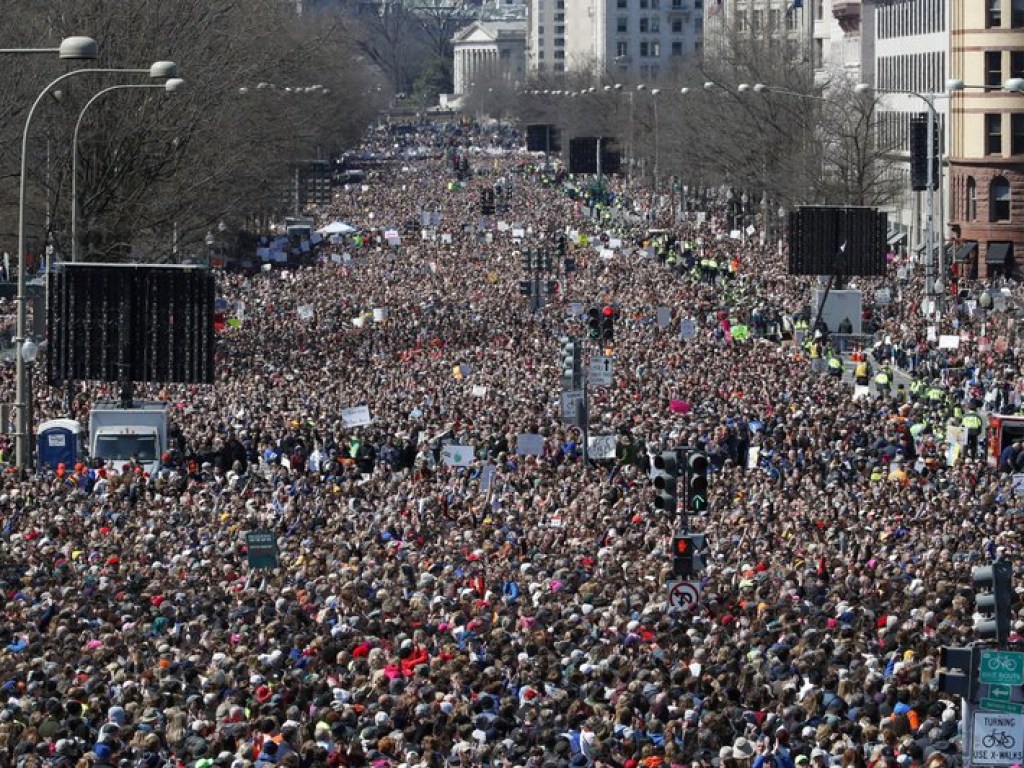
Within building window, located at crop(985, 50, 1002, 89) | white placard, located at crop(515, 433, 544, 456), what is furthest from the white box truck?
building window, located at crop(985, 50, 1002, 89)

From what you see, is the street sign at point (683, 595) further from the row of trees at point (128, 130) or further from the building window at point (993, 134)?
the building window at point (993, 134)

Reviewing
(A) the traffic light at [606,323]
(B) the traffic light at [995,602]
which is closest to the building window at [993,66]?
(A) the traffic light at [606,323]

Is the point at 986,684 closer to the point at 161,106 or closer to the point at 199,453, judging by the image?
the point at 199,453

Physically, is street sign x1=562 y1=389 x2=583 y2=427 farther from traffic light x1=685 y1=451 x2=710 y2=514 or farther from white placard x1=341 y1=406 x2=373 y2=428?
traffic light x1=685 y1=451 x2=710 y2=514

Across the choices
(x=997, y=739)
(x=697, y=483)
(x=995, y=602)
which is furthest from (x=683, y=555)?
(x=997, y=739)

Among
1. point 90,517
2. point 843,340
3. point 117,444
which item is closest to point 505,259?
point 843,340

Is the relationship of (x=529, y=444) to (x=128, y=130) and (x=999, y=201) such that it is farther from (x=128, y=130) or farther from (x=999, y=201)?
(x=999, y=201)
